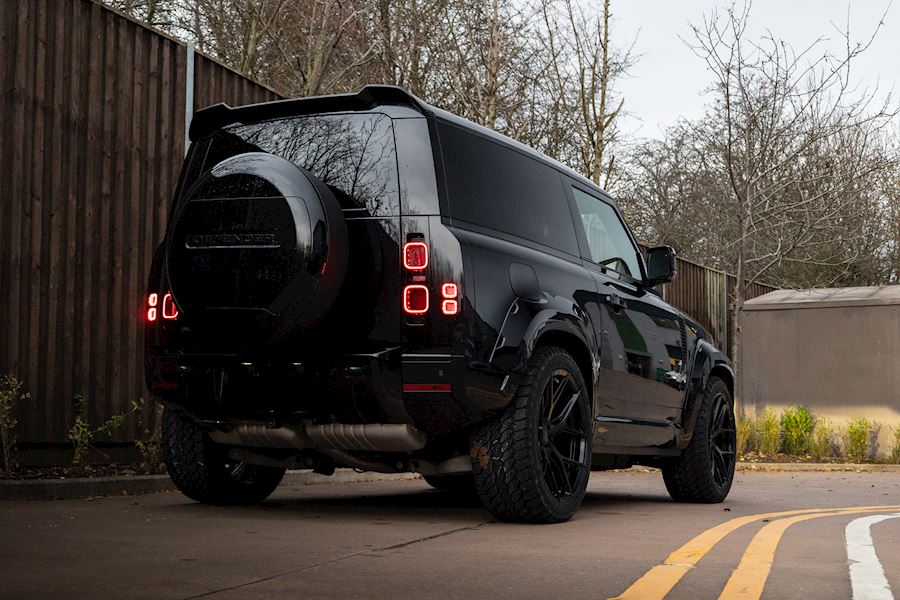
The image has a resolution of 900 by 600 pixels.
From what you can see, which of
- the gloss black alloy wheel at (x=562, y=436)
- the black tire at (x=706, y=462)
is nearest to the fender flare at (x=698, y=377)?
the black tire at (x=706, y=462)

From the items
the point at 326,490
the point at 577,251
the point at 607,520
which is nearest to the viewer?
the point at 607,520

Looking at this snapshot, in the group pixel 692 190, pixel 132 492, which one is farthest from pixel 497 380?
pixel 692 190

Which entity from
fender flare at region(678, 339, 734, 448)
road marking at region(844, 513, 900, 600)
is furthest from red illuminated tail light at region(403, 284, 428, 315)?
fender flare at region(678, 339, 734, 448)

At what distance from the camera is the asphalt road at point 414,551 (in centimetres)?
443

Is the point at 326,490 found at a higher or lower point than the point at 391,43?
lower

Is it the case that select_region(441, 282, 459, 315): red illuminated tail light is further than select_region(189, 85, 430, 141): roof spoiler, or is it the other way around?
select_region(189, 85, 430, 141): roof spoiler

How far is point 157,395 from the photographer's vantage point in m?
6.72

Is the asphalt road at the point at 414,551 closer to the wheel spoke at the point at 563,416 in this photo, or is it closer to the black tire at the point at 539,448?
the black tire at the point at 539,448

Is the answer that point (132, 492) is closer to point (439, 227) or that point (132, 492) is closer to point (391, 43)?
point (439, 227)

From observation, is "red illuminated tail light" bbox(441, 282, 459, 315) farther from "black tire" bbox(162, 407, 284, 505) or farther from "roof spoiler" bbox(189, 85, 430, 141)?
"black tire" bbox(162, 407, 284, 505)

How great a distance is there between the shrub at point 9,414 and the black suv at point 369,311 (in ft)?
4.50

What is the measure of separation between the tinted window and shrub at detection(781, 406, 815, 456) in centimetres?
948

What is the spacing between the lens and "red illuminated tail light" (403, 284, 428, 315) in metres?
6.11

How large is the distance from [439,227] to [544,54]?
14.8 meters
